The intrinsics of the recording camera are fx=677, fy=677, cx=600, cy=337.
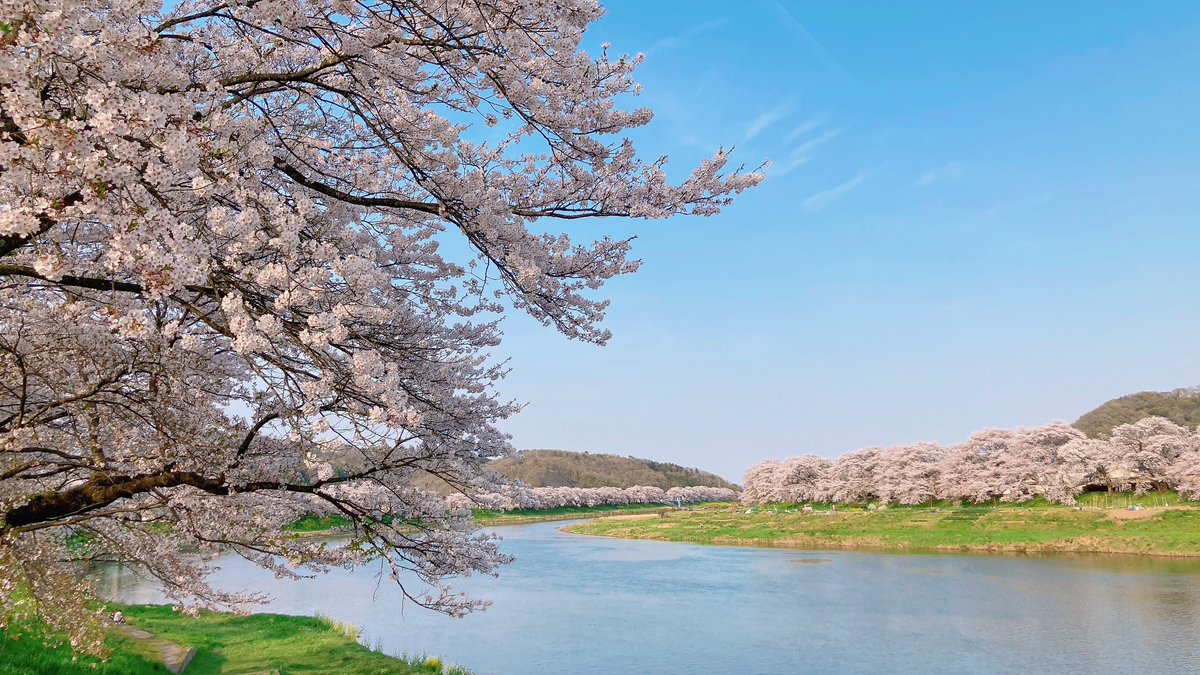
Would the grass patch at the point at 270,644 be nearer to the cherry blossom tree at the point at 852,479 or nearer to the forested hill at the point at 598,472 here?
the cherry blossom tree at the point at 852,479

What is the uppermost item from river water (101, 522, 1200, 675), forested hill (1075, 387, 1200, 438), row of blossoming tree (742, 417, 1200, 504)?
forested hill (1075, 387, 1200, 438)

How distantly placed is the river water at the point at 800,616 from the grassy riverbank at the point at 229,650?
162 cm

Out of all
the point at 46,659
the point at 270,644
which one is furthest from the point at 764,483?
the point at 46,659

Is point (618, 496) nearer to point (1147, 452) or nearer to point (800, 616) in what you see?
point (1147, 452)

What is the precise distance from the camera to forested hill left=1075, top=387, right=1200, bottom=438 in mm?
83312

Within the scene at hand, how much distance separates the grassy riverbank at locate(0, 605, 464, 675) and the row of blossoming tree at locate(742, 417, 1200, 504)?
53386 mm

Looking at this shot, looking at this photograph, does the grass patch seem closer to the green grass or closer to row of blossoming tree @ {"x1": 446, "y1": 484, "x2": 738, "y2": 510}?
the green grass

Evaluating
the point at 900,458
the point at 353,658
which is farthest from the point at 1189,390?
the point at 353,658

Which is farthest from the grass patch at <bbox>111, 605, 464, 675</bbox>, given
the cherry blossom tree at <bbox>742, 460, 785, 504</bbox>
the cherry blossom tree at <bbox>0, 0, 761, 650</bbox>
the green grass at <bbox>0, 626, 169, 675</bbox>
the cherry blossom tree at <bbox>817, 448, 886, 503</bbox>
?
the cherry blossom tree at <bbox>742, 460, 785, 504</bbox>

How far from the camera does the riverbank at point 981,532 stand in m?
34.8

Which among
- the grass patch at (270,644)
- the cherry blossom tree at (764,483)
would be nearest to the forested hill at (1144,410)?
the cherry blossom tree at (764,483)

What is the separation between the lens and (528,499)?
378 inches

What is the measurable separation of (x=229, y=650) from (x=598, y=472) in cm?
13672

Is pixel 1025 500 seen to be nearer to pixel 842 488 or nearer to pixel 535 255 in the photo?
pixel 842 488
